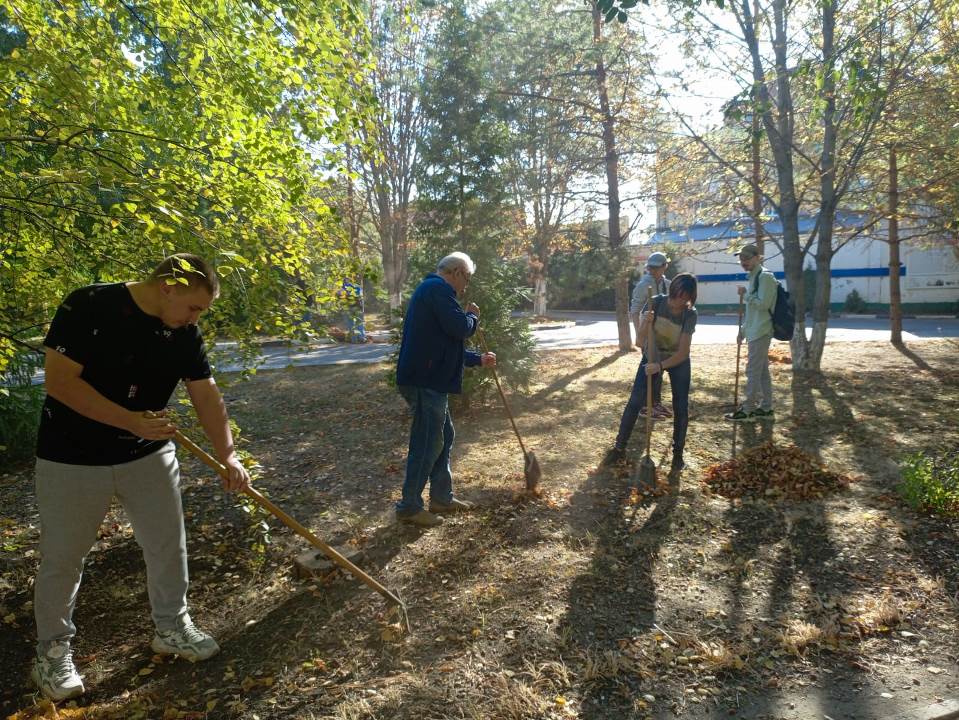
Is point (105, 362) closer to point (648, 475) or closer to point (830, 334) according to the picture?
point (648, 475)

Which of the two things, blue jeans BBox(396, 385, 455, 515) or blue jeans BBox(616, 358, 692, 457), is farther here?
blue jeans BBox(616, 358, 692, 457)

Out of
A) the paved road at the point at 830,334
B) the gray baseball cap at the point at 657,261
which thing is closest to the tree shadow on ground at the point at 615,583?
the gray baseball cap at the point at 657,261

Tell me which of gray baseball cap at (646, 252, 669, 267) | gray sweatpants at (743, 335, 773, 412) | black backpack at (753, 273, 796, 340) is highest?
gray baseball cap at (646, 252, 669, 267)

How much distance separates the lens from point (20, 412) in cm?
676

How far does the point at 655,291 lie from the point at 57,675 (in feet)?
24.5

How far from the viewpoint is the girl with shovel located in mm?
5566

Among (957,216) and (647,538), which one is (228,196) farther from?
(957,216)

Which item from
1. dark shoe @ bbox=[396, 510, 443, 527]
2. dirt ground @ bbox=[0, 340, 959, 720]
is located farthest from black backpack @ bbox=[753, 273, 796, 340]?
dark shoe @ bbox=[396, 510, 443, 527]

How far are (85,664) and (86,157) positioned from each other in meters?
2.54

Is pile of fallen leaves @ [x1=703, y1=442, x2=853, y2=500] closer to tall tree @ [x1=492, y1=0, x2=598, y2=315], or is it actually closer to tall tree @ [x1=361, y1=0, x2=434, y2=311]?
tall tree @ [x1=492, y1=0, x2=598, y2=315]

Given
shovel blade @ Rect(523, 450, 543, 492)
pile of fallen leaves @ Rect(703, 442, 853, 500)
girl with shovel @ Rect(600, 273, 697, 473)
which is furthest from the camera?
girl with shovel @ Rect(600, 273, 697, 473)

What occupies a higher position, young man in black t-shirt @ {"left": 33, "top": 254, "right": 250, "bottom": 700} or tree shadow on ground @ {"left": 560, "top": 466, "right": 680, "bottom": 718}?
young man in black t-shirt @ {"left": 33, "top": 254, "right": 250, "bottom": 700}

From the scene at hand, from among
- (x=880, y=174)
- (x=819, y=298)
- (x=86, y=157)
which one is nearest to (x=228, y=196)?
(x=86, y=157)

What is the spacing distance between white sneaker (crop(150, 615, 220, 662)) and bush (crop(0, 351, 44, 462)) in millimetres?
4633
